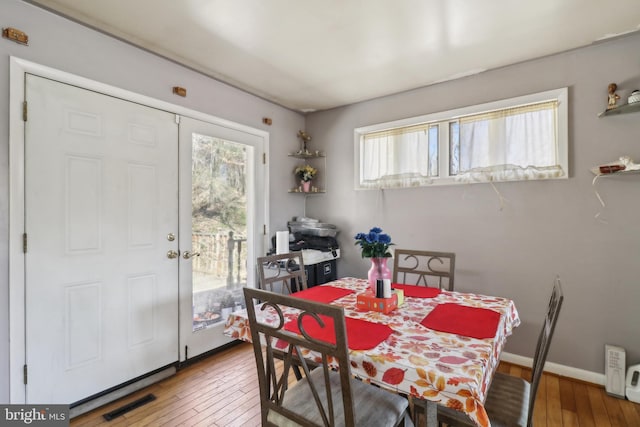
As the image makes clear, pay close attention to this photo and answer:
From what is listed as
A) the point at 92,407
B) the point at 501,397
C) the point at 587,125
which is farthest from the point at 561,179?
the point at 92,407

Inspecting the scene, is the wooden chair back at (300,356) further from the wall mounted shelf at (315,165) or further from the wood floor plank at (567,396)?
the wall mounted shelf at (315,165)

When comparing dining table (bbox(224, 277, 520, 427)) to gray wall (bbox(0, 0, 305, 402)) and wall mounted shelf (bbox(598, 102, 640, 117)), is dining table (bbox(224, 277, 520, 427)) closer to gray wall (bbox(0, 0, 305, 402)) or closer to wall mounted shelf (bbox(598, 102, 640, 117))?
gray wall (bbox(0, 0, 305, 402))

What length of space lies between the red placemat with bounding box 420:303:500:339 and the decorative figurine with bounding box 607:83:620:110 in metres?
1.88

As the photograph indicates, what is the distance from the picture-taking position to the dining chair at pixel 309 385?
1021 millimetres

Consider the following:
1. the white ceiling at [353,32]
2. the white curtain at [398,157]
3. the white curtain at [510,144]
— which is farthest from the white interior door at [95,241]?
the white curtain at [510,144]

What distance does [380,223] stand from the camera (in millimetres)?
3348

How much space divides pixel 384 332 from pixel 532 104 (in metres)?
2.42

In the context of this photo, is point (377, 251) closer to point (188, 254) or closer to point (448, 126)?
point (188, 254)

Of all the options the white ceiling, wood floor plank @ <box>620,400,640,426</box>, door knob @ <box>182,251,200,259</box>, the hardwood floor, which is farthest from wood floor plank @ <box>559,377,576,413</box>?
door knob @ <box>182,251,200,259</box>

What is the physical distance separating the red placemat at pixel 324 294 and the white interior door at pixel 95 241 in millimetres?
1255

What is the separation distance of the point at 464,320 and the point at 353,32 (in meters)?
2.00

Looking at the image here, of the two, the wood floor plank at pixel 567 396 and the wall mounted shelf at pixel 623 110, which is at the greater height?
the wall mounted shelf at pixel 623 110

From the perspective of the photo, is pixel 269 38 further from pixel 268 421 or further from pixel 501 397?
pixel 501 397

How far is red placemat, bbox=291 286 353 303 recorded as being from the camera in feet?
6.23
